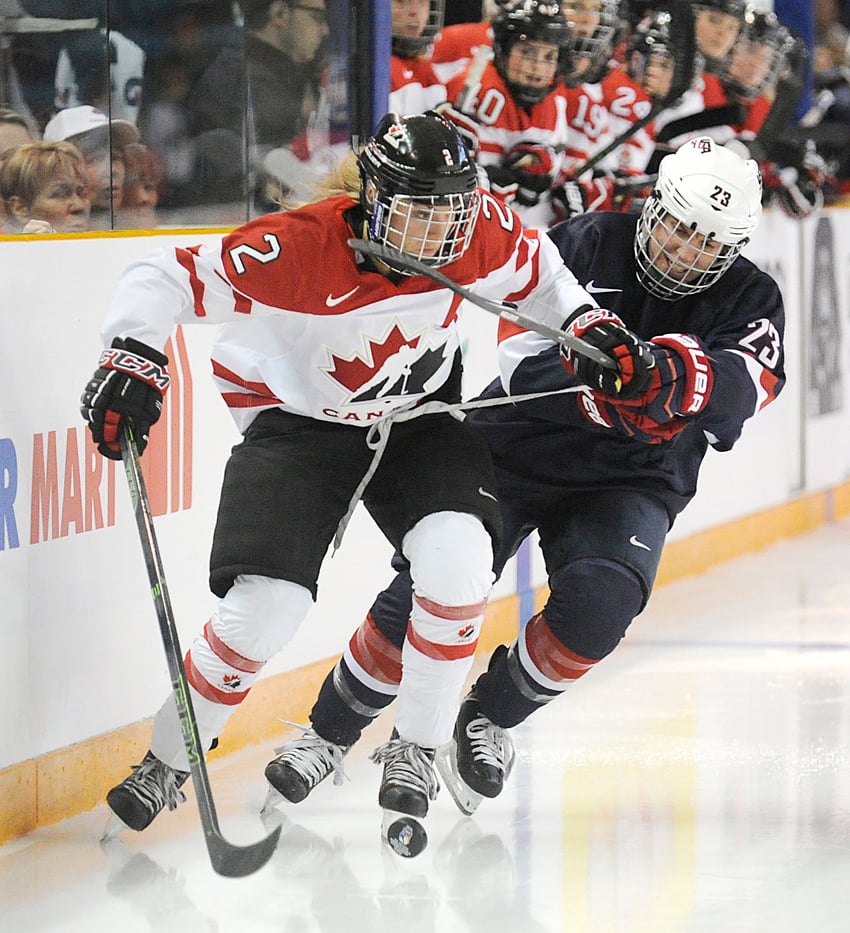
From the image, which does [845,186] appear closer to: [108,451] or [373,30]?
[373,30]

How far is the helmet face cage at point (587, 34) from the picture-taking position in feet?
16.2

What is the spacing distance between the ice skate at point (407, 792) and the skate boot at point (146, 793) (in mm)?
333

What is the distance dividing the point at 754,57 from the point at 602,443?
307cm

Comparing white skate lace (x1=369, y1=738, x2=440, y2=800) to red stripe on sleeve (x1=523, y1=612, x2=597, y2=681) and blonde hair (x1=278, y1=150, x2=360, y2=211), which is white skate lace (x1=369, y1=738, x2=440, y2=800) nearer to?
red stripe on sleeve (x1=523, y1=612, x2=597, y2=681)

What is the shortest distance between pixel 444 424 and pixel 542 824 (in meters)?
0.74

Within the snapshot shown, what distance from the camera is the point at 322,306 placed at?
2.78 metres

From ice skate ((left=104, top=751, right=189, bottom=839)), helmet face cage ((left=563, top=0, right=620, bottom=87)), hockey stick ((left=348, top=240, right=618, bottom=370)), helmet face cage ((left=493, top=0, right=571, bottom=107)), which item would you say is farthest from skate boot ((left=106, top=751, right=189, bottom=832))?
helmet face cage ((left=563, top=0, right=620, bottom=87))

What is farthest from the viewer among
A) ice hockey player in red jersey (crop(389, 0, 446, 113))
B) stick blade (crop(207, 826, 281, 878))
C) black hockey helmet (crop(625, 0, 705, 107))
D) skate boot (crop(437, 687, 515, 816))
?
black hockey helmet (crop(625, 0, 705, 107))

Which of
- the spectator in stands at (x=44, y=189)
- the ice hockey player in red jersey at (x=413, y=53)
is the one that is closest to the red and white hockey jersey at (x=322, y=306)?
the spectator in stands at (x=44, y=189)

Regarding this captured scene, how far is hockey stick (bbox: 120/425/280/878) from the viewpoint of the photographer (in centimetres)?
260

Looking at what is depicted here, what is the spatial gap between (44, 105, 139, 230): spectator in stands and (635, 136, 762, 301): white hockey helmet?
1.03m

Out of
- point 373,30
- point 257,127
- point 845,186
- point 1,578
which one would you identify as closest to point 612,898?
point 1,578

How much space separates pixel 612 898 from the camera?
9.14 ft

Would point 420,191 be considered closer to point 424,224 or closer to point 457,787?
point 424,224
